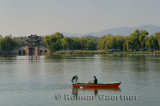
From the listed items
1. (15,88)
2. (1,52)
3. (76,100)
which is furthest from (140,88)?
(1,52)

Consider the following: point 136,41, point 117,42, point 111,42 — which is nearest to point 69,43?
point 111,42

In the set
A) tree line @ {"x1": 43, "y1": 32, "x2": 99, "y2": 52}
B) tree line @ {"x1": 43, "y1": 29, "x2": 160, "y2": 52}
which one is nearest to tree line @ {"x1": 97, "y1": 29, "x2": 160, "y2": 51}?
tree line @ {"x1": 43, "y1": 29, "x2": 160, "y2": 52}

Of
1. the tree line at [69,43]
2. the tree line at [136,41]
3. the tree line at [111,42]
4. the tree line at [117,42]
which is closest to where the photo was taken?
the tree line at [136,41]

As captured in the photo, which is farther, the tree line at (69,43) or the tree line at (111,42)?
the tree line at (69,43)

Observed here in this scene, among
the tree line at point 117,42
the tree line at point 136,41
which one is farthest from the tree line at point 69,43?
the tree line at point 136,41

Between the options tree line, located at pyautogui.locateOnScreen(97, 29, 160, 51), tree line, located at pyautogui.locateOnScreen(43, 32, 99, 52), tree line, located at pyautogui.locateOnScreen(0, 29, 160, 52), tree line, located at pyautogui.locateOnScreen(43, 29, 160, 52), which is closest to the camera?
tree line, located at pyautogui.locateOnScreen(97, 29, 160, 51)

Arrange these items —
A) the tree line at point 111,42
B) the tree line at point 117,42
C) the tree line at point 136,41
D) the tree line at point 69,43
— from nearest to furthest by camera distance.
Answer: the tree line at point 136,41 → the tree line at point 117,42 → the tree line at point 111,42 → the tree line at point 69,43

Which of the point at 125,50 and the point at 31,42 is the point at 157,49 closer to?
the point at 125,50

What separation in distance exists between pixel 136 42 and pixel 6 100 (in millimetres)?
106915

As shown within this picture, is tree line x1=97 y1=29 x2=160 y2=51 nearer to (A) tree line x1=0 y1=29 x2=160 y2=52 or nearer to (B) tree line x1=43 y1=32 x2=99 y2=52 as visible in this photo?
(A) tree line x1=0 y1=29 x2=160 y2=52

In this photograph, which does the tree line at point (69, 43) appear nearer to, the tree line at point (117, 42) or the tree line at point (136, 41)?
the tree line at point (117, 42)

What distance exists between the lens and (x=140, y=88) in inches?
1187

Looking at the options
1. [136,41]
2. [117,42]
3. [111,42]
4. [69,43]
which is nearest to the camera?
[136,41]

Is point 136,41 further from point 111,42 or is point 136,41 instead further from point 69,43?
point 69,43
